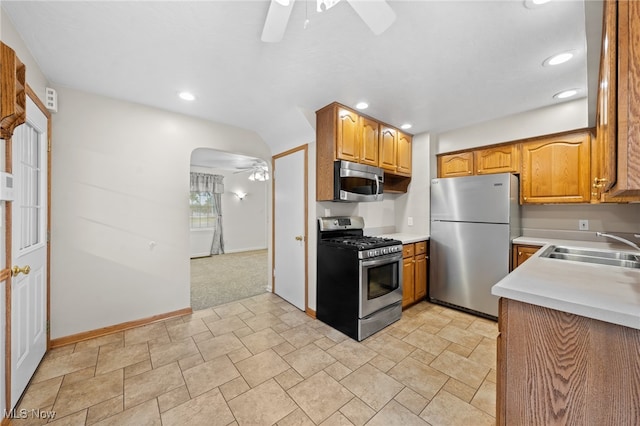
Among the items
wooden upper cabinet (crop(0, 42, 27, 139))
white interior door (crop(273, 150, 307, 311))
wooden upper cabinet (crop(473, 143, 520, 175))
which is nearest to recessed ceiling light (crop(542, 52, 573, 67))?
wooden upper cabinet (crop(473, 143, 520, 175))

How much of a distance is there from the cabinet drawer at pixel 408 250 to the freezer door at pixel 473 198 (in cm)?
55

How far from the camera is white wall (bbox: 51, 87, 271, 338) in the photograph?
7.52ft

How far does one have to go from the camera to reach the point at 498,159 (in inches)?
123

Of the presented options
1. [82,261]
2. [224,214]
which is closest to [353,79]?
[82,261]

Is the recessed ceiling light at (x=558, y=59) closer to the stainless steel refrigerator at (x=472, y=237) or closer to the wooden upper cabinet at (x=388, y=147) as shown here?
the stainless steel refrigerator at (x=472, y=237)

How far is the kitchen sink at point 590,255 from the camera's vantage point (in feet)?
6.27

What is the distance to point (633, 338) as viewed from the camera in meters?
0.87

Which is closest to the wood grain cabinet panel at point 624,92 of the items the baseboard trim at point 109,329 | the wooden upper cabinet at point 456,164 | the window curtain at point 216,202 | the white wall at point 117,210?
the wooden upper cabinet at point 456,164

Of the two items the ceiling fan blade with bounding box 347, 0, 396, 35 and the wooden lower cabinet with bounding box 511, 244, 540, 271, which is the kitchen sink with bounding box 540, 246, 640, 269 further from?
the ceiling fan blade with bounding box 347, 0, 396, 35

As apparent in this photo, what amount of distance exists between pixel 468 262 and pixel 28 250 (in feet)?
13.6

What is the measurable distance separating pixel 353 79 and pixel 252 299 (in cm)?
300

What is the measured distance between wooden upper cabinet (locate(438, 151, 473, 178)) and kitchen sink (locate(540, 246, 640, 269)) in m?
1.43

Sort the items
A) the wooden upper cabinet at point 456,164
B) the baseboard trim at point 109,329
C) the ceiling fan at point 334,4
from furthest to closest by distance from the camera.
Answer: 1. the wooden upper cabinet at point 456,164
2. the baseboard trim at point 109,329
3. the ceiling fan at point 334,4

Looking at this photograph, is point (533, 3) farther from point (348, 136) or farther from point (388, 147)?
point (388, 147)
